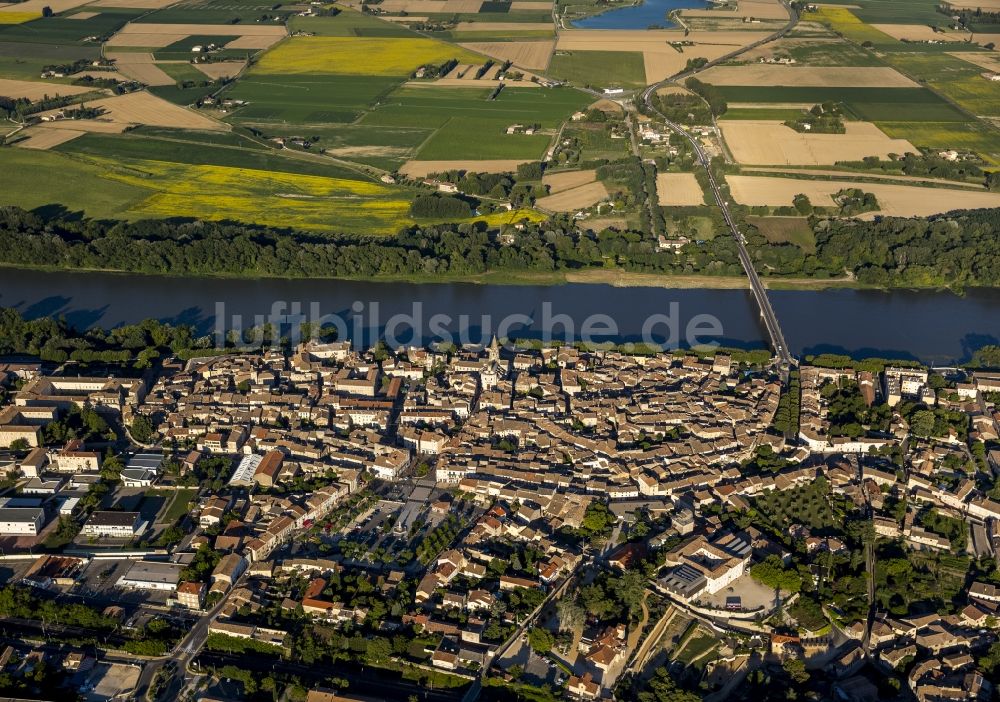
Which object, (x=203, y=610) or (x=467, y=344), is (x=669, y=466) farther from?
(x=203, y=610)

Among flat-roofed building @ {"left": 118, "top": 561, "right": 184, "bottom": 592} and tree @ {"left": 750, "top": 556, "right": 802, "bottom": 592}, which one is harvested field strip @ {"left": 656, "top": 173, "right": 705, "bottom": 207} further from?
flat-roofed building @ {"left": 118, "top": 561, "right": 184, "bottom": 592}

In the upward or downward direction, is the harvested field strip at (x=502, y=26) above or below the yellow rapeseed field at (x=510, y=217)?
above

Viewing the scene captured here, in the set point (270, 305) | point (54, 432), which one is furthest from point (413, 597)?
point (270, 305)

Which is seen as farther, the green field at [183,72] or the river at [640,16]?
the river at [640,16]

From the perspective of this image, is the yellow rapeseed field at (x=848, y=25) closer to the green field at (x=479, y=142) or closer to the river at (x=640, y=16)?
the river at (x=640, y=16)

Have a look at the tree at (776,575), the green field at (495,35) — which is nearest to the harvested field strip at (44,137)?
the green field at (495,35)

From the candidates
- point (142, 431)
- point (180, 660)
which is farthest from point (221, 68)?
point (180, 660)
